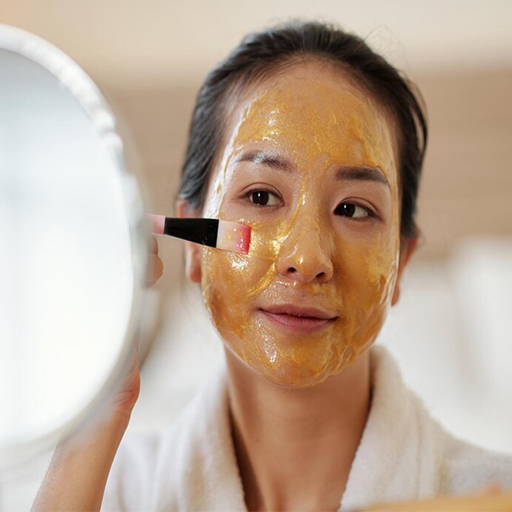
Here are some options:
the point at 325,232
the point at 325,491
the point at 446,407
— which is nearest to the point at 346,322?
the point at 325,232

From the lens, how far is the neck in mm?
Answer: 705

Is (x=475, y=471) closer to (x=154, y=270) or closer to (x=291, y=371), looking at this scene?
(x=291, y=371)

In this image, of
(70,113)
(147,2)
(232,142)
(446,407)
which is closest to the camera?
(70,113)

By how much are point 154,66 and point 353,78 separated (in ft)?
3.51

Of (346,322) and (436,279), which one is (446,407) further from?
(346,322)

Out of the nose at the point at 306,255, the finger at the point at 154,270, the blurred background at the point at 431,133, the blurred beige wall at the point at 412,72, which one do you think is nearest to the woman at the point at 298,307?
the nose at the point at 306,255

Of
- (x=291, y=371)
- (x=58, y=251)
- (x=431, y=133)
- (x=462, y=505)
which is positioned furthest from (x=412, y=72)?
(x=462, y=505)

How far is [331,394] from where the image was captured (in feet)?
2.35

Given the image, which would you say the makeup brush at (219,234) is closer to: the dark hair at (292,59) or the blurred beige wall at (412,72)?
the dark hair at (292,59)

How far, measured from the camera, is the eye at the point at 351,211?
641 millimetres

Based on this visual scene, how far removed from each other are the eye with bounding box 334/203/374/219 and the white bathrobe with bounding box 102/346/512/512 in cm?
20

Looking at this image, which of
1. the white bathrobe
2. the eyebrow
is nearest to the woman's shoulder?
the white bathrobe

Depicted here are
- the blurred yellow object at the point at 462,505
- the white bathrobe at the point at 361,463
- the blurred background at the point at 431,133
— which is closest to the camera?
the blurred yellow object at the point at 462,505

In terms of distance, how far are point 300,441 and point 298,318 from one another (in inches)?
6.6
